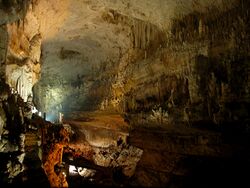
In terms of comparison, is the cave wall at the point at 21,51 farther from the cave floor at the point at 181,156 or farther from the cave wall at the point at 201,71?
the cave wall at the point at 201,71

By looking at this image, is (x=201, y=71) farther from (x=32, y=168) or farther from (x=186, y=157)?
(x=32, y=168)

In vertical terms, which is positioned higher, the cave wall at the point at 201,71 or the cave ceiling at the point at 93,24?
the cave ceiling at the point at 93,24

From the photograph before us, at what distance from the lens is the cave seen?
787 cm

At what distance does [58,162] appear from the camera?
1153 centimetres

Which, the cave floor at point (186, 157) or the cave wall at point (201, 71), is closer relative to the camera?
the cave wall at point (201, 71)

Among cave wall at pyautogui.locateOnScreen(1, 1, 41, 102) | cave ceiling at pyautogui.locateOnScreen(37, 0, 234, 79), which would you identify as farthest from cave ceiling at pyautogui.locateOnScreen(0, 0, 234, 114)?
cave wall at pyautogui.locateOnScreen(1, 1, 41, 102)

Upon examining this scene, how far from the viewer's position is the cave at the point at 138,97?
25.8ft

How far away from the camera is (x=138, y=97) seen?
1317 centimetres

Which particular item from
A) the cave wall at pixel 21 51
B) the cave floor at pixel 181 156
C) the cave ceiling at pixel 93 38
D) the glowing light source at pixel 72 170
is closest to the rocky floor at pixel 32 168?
the cave floor at pixel 181 156

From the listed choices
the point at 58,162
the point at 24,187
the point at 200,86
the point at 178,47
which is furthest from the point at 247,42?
the point at 58,162

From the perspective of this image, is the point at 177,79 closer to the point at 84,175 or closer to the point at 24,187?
the point at 84,175

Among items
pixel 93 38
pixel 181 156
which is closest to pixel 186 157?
pixel 181 156

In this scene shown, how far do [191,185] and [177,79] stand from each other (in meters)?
3.73

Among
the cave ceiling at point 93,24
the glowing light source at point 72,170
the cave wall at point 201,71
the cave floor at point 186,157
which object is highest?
the cave ceiling at point 93,24
